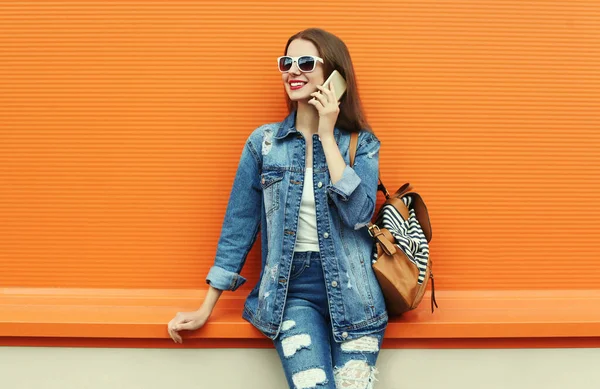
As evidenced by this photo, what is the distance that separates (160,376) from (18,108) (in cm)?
140

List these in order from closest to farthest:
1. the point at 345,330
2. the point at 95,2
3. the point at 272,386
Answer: the point at 345,330
the point at 272,386
the point at 95,2

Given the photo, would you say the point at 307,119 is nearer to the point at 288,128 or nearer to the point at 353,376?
the point at 288,128

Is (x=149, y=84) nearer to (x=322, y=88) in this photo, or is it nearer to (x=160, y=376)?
(x=322, y=88)

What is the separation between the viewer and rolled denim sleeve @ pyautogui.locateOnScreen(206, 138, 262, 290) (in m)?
2.39

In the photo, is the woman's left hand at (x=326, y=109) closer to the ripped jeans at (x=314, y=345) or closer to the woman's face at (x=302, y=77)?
the woman's face at (x=302, y=77)

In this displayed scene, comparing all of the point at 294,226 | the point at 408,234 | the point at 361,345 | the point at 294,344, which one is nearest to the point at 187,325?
the point at 294,344

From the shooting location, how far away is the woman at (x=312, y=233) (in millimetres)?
2205

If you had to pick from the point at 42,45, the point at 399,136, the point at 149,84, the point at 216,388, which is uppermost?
the point at 42,45

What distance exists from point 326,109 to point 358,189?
331 millimetres

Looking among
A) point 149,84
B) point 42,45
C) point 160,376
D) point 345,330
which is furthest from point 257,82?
point 160,376

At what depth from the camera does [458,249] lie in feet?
9.04

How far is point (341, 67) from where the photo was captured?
2361 mm

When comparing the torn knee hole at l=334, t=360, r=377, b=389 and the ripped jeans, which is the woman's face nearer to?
the ripped jeans

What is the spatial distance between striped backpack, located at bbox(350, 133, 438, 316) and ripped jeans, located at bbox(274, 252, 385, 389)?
18 cm
